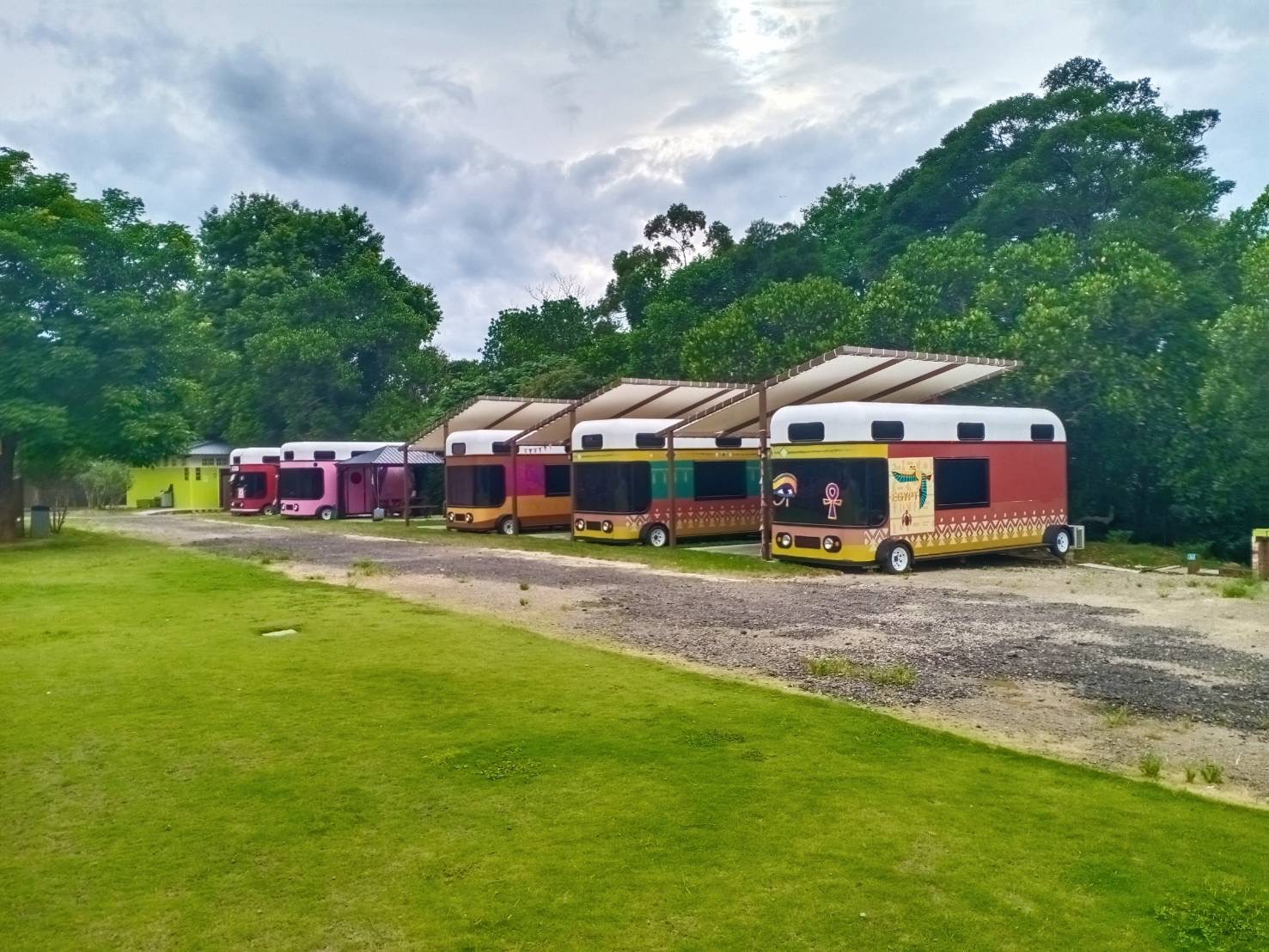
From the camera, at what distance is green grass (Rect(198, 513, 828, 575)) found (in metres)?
16.0

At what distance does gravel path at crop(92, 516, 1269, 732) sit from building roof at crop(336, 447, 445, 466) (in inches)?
580

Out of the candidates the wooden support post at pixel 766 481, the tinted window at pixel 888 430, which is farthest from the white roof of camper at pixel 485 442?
the tinted window at pixel 888 430

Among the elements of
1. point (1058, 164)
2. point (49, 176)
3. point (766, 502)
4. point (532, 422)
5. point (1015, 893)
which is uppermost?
point (1058, 164)

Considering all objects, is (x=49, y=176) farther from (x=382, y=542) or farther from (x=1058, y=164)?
(x=1058, y=164)

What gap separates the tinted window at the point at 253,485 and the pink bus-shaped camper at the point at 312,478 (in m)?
2.99

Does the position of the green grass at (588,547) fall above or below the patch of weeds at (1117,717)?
above

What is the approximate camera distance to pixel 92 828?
4.55 m

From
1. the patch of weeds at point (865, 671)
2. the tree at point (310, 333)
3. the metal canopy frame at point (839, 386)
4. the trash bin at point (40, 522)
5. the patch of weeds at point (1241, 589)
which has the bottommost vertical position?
the patch of weeds at point (865, 671)

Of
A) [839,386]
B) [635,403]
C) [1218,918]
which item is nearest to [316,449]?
[635,403]

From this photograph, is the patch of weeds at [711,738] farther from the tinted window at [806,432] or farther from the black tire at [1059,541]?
the black tire at [1059,541]

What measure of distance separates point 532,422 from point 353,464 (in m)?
7.25

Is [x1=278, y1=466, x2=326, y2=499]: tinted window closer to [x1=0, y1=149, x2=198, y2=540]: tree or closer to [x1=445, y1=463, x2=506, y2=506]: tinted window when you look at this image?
[x1=445, y1=463, x2=506, y2=506]: tinted window

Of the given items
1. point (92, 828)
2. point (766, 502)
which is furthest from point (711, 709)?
point (766, 502)

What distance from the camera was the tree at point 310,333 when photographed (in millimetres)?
41188
